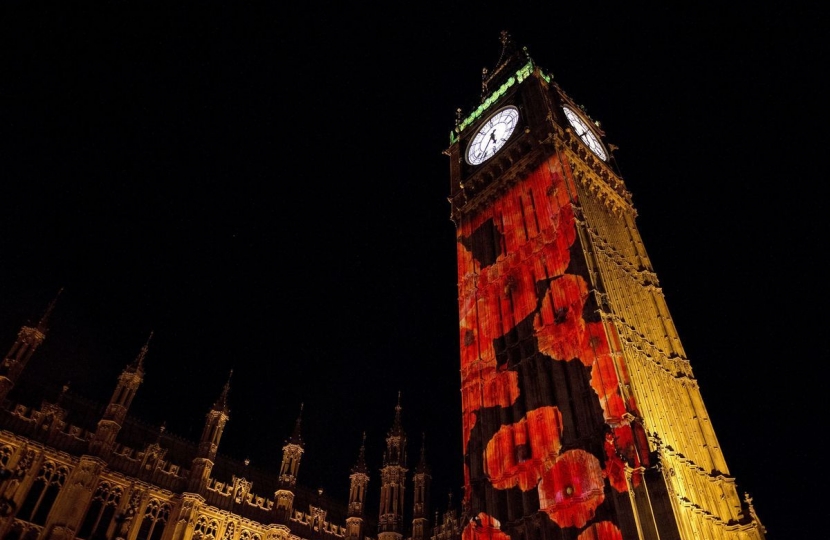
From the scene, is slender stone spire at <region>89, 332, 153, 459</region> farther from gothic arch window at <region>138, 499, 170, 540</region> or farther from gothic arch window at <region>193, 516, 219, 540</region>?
gothic arch window at <region>193, 516, 219, 540</region>

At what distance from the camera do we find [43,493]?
26.2 metres

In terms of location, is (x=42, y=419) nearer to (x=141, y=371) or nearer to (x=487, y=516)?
(x=141, y=371)

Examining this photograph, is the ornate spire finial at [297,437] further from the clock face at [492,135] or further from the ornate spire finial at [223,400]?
the clock face at [492,135]

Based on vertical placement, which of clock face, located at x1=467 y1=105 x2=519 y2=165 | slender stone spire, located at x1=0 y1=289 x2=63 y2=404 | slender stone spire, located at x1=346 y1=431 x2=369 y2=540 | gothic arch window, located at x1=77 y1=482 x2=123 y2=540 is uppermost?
clock face, located at x1=467 y1=105 x2=519 y2=165

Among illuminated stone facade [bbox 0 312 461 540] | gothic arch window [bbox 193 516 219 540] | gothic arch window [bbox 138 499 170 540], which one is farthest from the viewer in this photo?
gothic arch window [bbox 193 516 219 540]

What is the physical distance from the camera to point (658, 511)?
2130 cm

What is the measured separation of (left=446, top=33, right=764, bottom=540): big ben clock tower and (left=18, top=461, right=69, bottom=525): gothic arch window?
19621mm

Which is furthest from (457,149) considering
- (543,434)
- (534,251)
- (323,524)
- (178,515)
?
(178,515)

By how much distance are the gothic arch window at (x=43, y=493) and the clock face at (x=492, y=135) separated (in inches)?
1269

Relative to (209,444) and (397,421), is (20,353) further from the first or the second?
(397,421)

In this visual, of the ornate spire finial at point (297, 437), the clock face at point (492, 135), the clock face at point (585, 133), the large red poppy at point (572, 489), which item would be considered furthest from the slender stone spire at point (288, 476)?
the clock face at point (585, 133)

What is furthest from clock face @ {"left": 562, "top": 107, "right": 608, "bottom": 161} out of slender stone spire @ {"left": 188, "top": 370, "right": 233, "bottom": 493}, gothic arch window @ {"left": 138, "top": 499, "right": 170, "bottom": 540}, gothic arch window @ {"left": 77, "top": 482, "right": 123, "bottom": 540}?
gothic arch window @ {"left": 77, "top": 482, "right": 123, "bottom": 540}

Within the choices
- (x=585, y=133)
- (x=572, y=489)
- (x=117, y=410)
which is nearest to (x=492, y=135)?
(x=585, y=133)

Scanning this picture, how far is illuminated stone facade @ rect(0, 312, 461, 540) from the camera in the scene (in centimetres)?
2622
